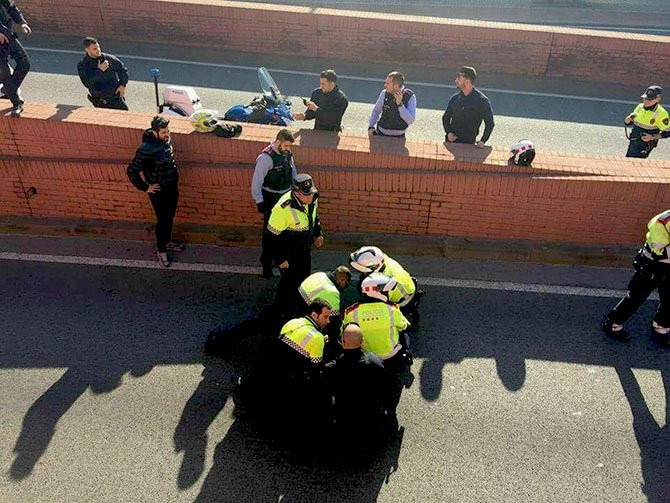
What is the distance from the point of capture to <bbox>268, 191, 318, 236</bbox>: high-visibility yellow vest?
5730 millimetres

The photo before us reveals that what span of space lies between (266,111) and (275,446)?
5340mm

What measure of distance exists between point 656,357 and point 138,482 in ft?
16.5

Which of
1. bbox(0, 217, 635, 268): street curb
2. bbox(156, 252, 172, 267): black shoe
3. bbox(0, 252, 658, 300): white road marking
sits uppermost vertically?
bbox(0, 217, 635, 268): street curb

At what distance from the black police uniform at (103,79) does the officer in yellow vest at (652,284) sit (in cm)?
712

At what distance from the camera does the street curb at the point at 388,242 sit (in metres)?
7.11

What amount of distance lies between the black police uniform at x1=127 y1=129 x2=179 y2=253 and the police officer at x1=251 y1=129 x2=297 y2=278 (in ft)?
3.16

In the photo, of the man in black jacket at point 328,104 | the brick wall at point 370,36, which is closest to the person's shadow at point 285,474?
the man in black jacket at point 328,104

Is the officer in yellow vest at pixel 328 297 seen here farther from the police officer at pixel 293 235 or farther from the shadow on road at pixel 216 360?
the shadow on road at pixel 216 360

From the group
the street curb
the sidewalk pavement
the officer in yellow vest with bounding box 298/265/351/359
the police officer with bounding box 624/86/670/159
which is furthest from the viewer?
the sidewalk pavement

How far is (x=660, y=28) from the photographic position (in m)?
20.5

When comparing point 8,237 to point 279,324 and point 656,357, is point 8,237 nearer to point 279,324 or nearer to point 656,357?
point 279,324

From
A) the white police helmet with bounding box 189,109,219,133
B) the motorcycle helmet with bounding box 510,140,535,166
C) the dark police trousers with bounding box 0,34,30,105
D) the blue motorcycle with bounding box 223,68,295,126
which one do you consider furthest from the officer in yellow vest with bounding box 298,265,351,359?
the dark police trousers with bounding box 0,34,30,105

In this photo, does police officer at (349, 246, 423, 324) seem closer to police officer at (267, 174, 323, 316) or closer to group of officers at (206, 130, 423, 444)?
group of officers at (206, 130, 423, 444)

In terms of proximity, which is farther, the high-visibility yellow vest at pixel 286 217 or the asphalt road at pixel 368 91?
the asphalt road at pixel 368 91
